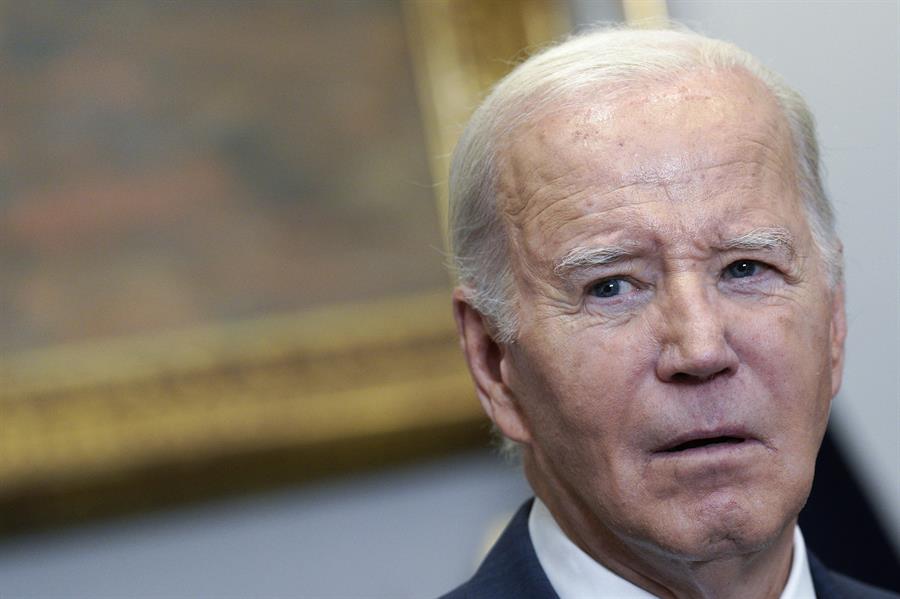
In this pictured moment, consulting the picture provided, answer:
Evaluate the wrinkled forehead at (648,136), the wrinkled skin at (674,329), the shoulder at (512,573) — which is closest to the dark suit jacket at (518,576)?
the shoulder at (512,573)

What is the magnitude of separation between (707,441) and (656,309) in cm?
22

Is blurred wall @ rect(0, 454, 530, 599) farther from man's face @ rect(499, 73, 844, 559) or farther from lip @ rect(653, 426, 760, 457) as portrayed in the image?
lip @ rect(653, 426, 760, 457)

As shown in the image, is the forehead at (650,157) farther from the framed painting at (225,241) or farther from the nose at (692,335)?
the framed painting at (225,241)

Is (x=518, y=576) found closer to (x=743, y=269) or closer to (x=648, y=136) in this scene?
(x=743, y=269)

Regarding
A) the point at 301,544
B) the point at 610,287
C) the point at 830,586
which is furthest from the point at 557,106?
the point at 301,544

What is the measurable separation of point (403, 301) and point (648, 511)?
220cm

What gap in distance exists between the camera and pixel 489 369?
245 centimetres

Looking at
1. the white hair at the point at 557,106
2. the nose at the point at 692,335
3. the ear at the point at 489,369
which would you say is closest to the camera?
the nose at the point at 692,335

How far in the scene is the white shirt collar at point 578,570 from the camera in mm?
2266

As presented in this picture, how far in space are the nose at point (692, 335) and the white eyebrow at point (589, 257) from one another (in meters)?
0.10

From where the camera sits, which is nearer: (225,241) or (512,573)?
(512,573)

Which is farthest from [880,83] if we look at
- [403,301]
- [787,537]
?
[787,537]

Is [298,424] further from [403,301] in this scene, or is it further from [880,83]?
[880,83]

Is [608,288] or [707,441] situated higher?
[608,288]
